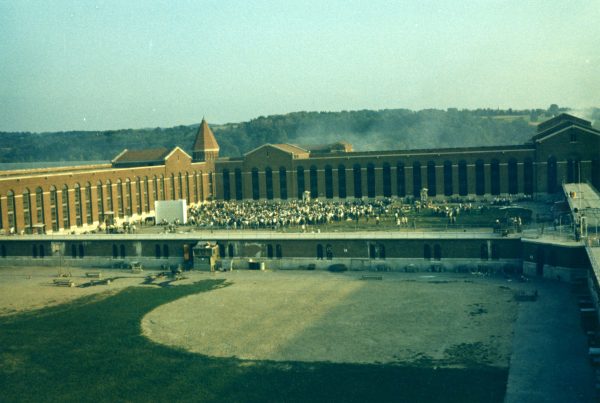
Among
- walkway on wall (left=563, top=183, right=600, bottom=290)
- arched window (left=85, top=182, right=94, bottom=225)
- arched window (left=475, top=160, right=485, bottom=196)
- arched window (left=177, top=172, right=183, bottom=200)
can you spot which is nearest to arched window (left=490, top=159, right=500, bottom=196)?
arched window (left=475, top=160, right=485, bottom=196)

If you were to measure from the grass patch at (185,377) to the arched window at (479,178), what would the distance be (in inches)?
2149

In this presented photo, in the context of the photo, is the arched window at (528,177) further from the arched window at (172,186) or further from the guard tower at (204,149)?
the arched window at (172,186)

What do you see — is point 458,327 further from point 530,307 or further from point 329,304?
point 329,304

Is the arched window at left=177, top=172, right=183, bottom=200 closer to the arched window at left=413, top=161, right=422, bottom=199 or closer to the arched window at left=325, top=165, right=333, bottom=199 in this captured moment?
the arched window at left=325, top=165, right=333, bottom=199

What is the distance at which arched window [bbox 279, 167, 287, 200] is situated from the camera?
86.9 meters

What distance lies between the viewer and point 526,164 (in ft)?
253

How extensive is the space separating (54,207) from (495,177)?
167 ft

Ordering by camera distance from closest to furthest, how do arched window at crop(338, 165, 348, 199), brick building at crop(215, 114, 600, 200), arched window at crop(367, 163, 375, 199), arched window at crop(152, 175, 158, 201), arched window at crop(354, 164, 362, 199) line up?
brick building at crop(215, 114, 600, 200) → arched window at crop(152, 175, 158, 201) → arched window at crop(367, 163, 375, 199) → arched window at crop(354, 164, 362, 199) → arched window at crop(338, 165, 348, 199)

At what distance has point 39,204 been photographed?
196 feet

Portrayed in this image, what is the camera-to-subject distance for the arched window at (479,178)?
260 feet

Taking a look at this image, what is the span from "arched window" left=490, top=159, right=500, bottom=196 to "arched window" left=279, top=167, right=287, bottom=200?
2678 cm

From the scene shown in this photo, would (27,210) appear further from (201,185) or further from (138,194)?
(201,185)

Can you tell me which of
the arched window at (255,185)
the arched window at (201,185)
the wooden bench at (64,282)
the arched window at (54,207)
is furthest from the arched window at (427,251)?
the arched window at (201,185)

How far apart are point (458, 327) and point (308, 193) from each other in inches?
2051
